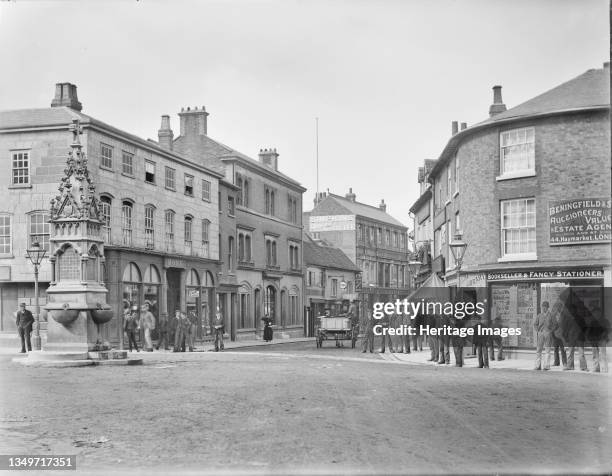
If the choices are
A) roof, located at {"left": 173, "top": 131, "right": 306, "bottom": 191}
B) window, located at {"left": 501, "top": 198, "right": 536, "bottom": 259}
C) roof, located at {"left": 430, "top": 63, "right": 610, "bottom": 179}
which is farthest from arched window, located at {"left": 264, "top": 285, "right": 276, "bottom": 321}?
roof, located at {"left": 430, "top": 63, "right": 610, "bottom": 179}

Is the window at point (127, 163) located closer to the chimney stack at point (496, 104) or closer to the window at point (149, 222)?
the window at point (149, 222)

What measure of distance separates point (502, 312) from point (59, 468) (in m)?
8.81

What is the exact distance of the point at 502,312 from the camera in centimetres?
1336

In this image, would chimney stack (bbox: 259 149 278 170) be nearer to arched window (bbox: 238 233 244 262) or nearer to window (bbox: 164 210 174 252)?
window (bbox: 164 210 174 252)

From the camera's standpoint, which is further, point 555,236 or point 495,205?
point 495,205

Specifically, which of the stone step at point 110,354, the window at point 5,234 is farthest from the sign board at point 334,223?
the window at point 5,234

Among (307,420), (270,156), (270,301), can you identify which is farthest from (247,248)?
(307,420)

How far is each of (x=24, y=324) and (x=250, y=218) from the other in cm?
640

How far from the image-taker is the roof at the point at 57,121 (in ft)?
41.5

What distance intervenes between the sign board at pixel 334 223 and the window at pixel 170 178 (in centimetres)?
299

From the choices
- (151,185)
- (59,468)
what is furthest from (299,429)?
(151,185)

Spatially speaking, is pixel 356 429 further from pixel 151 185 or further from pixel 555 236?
pixel 151 185

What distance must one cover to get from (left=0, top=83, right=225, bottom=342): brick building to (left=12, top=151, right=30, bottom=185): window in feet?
0.08

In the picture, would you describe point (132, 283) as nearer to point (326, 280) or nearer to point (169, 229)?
point (169, 229)
